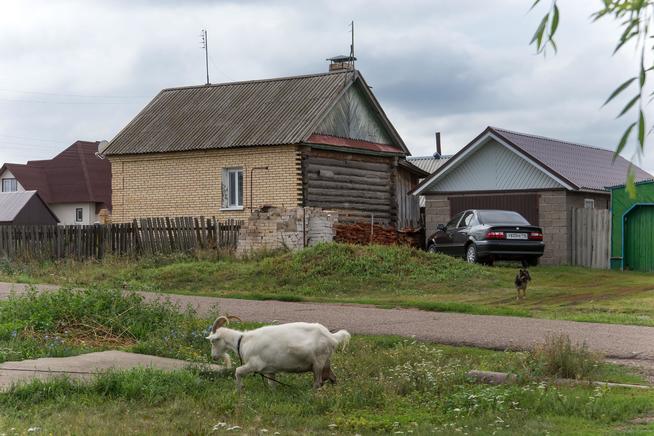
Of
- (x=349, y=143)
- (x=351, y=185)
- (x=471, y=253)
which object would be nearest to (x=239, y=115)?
(x=349, y=143)

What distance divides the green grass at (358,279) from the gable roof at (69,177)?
39.4 m

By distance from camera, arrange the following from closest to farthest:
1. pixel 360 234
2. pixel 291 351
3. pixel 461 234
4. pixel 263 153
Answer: pixel 291 351, pixel 461 234, pixel 360 234, pixel 263 153

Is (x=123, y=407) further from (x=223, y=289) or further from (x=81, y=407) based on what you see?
(x=223, y=289)

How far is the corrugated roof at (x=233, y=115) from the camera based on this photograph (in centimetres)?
3181

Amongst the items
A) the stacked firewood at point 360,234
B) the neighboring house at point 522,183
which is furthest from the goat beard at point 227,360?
the neighboring house at point 522,183

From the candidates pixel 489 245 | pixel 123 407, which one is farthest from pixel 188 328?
pixel 489 245

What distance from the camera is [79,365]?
33.5ft

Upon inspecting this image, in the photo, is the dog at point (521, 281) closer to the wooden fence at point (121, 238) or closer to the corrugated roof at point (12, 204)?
the wooden fence at point (121, 238)

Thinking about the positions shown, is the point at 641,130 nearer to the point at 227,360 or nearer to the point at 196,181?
the point at 227,360

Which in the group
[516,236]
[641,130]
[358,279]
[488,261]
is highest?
[641,130]

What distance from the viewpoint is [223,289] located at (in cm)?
2238

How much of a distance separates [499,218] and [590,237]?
13.3 ft

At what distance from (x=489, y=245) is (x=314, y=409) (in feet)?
62.1

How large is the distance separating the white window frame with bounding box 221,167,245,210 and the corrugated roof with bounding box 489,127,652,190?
27.9 ft
